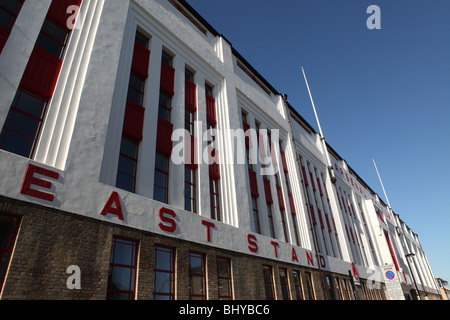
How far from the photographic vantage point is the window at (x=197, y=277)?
A: 1099cm

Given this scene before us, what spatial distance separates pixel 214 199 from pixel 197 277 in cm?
423

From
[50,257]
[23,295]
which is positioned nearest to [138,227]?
[50,257]

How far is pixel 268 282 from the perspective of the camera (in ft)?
48.7

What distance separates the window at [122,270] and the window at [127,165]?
2.15 meters

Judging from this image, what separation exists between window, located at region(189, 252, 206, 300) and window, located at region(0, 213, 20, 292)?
20.2ft

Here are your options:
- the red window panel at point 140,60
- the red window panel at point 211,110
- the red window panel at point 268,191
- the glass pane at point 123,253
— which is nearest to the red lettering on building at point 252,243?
the red window panel at point 268,191

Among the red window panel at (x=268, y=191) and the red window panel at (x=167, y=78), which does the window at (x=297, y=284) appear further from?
the red window panel at (x=167, y=78)

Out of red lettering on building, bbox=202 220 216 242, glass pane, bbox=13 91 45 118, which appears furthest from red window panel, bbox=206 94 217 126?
glass pane, bbox=13 91 45 118

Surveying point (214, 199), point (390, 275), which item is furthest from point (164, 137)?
point (390, 275)

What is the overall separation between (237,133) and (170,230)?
8.87 metres

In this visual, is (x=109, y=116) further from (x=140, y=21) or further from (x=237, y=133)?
(x=237, y=133)

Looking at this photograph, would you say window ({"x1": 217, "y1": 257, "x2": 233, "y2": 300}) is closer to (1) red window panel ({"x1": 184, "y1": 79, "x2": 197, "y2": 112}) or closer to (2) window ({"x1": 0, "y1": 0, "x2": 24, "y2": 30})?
(1) red window panel ({"x1": 184, "y1": 79, "x2": 197, "y2": 112})

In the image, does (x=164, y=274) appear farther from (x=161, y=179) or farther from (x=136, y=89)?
(x=136, y=89)

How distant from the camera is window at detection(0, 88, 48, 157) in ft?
27.7
